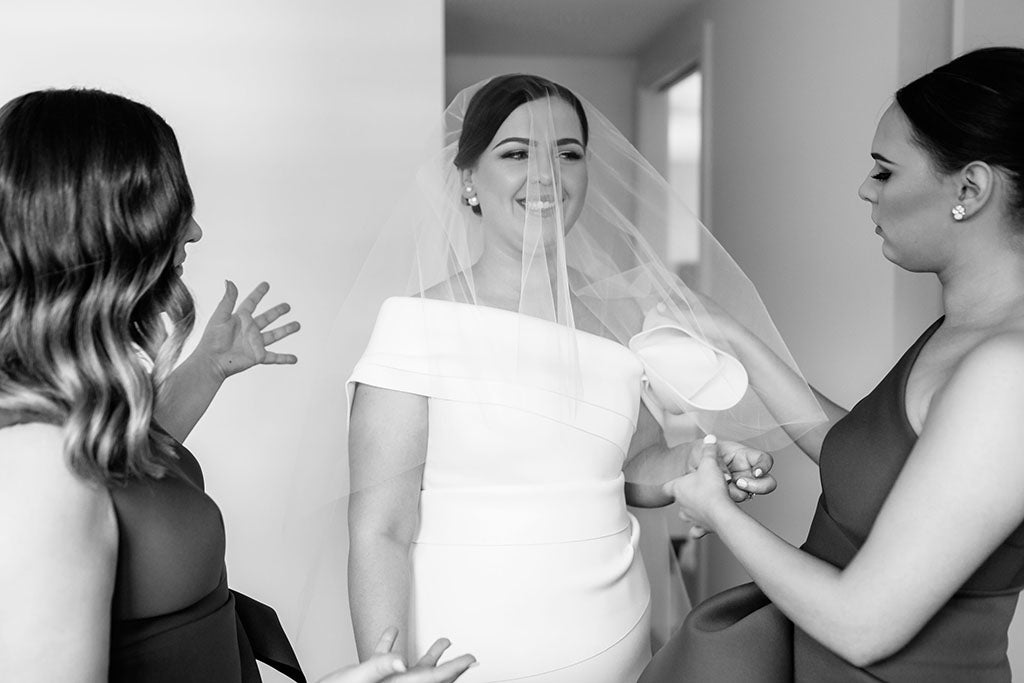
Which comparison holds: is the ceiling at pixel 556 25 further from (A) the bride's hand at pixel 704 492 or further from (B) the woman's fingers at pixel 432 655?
(B) the woman's fingers at pixel 432 655

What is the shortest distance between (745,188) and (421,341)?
7.79ft

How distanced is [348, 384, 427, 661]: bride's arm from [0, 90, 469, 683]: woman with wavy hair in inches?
14.9

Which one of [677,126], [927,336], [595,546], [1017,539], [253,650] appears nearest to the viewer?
[1017,539]

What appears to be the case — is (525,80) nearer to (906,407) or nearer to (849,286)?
(906,407)

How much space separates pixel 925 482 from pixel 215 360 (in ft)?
4.06

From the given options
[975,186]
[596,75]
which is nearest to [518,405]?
[975,186]

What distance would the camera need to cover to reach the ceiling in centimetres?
424

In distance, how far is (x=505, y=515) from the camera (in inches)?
65.5

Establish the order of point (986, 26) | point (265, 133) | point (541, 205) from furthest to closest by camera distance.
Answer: point (265, 133) < point (986, 26) < point (541, 205)

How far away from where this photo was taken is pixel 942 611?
1.24 metres

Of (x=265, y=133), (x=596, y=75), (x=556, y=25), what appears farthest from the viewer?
(x=596, y=75)

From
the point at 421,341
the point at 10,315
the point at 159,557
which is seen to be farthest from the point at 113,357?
the point at 421,341

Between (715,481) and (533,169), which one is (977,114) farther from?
(533,169)

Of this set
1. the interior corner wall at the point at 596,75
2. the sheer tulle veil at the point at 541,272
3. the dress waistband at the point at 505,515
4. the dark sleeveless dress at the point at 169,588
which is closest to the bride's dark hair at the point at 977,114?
the sheer tulle veil at the point at 541,272
